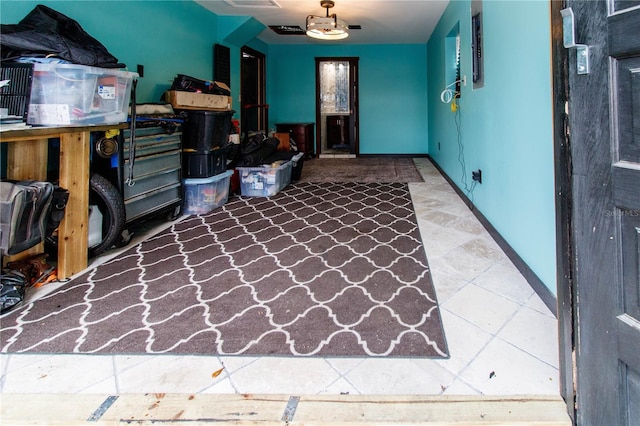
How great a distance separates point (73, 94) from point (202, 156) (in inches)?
52.5

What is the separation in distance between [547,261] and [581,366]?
2.90ft

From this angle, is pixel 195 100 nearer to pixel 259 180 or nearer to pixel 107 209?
pixel 259 180

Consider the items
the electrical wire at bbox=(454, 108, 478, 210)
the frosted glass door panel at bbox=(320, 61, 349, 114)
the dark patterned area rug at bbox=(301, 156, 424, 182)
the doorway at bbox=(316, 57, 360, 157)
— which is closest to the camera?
the electrical wire at bbox=(454, 108, 478, 210)

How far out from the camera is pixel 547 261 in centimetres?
174

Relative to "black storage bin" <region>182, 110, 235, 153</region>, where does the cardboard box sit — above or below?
above

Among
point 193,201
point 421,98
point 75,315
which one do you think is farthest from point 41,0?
point 421,98

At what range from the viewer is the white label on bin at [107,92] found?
2.12 meters

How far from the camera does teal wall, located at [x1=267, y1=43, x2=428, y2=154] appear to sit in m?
7.50

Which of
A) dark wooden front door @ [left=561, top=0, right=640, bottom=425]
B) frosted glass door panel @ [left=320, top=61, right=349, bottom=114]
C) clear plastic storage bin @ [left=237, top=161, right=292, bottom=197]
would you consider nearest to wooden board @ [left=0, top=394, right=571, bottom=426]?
dark wooden front door @ [left=561, top=0, right=640, bottom=425]

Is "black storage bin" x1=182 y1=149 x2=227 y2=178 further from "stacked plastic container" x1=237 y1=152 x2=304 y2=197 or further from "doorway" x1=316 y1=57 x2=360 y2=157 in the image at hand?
"doorway" x1=316 y1=57 x2=360 y2=157

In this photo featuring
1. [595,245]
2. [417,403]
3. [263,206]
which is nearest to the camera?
[595,245]

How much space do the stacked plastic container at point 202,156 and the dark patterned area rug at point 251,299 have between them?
1.43 ft

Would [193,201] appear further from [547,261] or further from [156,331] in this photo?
[547,261]

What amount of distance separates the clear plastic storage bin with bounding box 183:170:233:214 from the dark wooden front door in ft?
9.62
